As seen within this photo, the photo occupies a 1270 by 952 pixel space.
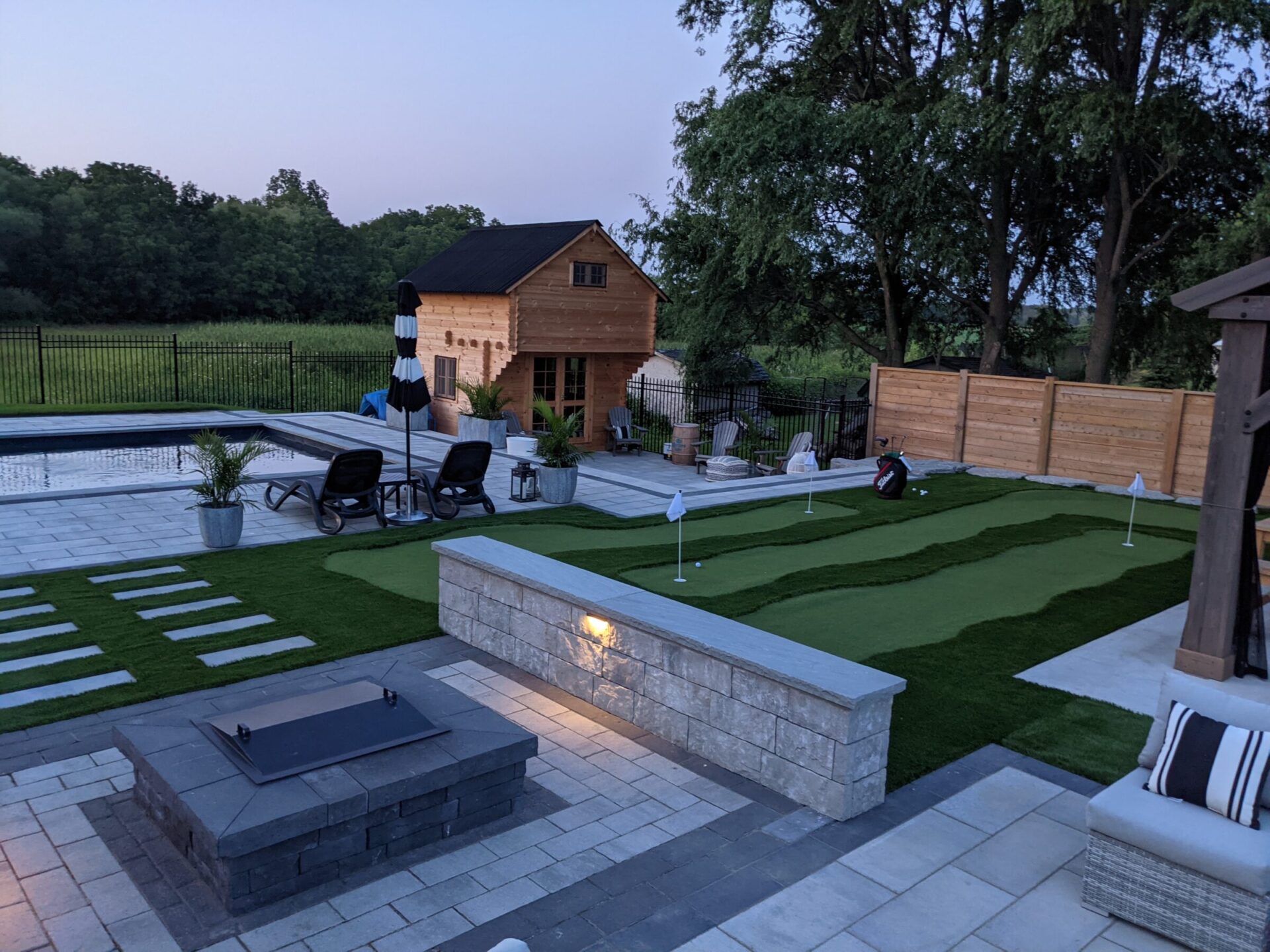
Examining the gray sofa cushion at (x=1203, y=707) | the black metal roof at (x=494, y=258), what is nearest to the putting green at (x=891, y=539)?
the gray sofa cushion at (x=1203, y=707)

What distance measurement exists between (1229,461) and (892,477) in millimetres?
7365

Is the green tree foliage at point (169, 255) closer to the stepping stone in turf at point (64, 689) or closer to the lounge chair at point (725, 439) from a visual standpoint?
the lounge chair at point (725, 439)

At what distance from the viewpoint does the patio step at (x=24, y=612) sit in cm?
766

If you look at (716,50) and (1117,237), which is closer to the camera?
(1117,237)

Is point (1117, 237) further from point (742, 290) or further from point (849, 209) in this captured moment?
point (742, 290)

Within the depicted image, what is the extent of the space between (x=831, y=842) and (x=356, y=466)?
816cm

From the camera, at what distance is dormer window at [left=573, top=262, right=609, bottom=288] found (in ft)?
65.0

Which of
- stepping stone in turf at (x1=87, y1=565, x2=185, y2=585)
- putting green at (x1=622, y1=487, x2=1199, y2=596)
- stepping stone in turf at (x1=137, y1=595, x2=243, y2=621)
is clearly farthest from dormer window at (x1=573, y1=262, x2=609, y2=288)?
stepping stone in turf at (x1=137, y1=595, x2=243, y2=621)

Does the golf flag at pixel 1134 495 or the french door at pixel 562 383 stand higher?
the french door at pixel 562 383

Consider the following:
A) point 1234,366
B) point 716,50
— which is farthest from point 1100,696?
point 716,50

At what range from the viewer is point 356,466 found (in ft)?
37.2

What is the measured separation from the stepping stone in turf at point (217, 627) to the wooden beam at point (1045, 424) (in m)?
13.8

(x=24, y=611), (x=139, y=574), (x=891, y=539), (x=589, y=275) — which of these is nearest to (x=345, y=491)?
(x=139, y=574)

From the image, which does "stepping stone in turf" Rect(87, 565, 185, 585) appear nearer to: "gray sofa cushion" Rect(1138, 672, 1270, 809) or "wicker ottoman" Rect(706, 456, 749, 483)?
"gray sofa cushion" Rect(1138, 672, 1270, 809)
